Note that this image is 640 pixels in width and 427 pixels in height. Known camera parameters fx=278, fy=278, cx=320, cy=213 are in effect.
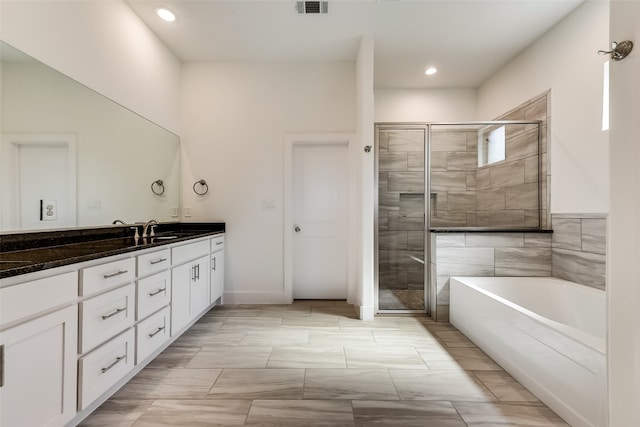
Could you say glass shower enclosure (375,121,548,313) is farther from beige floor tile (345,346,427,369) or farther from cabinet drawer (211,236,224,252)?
cabinet drawer (211,236,224,252)

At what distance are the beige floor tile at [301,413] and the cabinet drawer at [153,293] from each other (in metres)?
0.89

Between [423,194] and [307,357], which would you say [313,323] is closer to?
[307,357]

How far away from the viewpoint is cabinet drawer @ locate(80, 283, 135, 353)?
1.29 metres

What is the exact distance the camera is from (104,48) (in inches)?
84.1

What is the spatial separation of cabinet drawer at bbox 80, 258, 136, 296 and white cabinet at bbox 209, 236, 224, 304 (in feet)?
4.05

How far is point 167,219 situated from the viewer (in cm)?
299

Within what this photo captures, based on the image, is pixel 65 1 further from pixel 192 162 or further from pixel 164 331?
pixel 164 331

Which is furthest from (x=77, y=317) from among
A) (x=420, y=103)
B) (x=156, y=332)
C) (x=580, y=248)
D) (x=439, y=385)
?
(x=420, y=103)

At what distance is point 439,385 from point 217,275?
89.2 inches

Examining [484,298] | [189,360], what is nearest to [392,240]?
[484,298]

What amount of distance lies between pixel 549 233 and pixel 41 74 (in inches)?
162

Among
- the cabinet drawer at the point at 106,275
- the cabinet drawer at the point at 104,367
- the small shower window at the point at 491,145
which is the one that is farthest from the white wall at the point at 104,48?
the small shower window at the point at 491,145

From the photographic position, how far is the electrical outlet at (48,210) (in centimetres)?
165

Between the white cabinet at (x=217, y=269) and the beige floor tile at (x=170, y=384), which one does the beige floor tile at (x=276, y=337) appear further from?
the white cabinet at (x=217, y=269)
